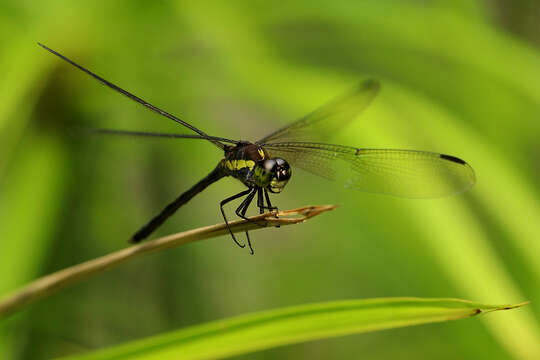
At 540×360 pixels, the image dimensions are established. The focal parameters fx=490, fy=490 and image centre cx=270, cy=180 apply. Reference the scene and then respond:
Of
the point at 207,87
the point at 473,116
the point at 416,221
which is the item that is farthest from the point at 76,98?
the point at 473,116

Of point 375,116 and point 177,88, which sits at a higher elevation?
point 177,88

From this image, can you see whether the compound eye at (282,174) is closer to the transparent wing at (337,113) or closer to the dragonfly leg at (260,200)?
the dragonfly leg at (260,200)

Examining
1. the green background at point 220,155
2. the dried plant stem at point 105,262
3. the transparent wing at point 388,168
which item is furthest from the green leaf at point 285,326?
the transparent wing at point 388,168

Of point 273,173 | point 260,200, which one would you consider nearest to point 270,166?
point 273,173

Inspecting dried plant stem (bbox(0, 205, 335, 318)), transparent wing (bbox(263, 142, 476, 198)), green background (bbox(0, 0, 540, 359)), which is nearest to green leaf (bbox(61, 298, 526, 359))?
dried plant stem (bbox(0, 205, 335, 318))

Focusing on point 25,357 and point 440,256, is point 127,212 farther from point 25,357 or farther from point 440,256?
point 440,256

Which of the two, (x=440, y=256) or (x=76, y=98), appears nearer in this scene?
(x=440, y=256)
